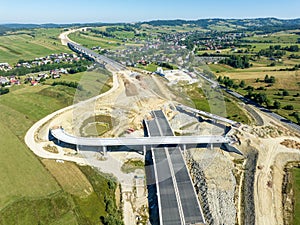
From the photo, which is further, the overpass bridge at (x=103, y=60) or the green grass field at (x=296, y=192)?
the overpass bridge at (x=103, y=60)

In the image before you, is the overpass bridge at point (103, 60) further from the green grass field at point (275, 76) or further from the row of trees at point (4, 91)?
the green grass field at point (275, 76)

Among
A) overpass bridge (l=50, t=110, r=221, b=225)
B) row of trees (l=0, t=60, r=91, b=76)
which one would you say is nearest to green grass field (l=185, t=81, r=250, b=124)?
overpass bridge (l=50, t=110, r=221, b=225)

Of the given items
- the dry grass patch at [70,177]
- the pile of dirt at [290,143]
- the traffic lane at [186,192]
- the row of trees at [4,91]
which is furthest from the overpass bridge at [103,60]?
the pile of dirt at [290,143]

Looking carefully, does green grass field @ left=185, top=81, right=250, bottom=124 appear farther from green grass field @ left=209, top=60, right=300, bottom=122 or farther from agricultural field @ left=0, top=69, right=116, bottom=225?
agricultural field @ left=0, top=69, right=116, bottom=225

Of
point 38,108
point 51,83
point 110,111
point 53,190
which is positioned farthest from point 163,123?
point 51,83

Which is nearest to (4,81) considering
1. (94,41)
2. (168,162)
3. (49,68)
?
(49,68)

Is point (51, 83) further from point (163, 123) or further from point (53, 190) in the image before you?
point (53, 190)
